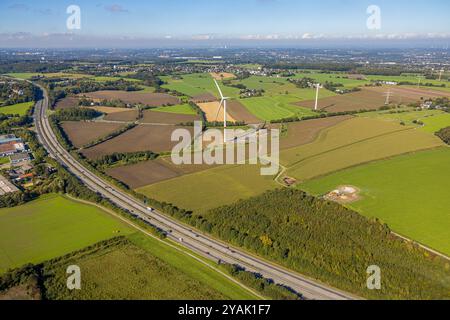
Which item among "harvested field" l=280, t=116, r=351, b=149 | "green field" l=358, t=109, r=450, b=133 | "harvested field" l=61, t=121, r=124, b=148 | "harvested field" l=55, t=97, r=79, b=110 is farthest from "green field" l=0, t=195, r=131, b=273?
"green field" l=358, t=109, r=450, b=133

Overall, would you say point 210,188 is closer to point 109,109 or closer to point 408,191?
point 408,191

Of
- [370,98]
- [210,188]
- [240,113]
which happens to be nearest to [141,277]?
[210,188]

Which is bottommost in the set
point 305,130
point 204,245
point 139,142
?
point 204,245

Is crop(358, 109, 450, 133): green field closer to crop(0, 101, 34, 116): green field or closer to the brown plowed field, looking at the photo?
the brown plowed field

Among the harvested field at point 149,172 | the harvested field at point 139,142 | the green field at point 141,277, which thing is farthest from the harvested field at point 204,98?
the green field at point 141,277

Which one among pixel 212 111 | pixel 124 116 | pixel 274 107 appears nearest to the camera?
pixel 124 116
